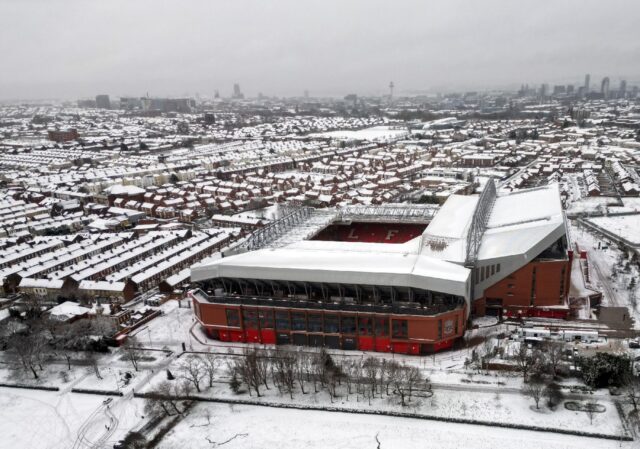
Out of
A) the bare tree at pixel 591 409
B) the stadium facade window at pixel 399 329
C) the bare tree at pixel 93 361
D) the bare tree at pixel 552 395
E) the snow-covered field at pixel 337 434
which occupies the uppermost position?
the stadium facade window at pixel 399 329

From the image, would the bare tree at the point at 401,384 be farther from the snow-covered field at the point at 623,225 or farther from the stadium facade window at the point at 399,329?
the snow-covered field at the point at 623,225

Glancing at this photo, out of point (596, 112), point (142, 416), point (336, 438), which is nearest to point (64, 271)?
point (142, 416)

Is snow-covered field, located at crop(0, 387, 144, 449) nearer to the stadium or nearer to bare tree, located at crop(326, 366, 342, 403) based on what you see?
the stadium

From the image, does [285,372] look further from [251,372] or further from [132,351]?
[132,351]

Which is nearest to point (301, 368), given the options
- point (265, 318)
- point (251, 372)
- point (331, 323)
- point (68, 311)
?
point (251, 372)

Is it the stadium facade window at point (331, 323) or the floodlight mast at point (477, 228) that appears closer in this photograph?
the stadium facade window at point (331, 323)

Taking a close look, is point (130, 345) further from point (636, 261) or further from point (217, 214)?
point (636, 261)

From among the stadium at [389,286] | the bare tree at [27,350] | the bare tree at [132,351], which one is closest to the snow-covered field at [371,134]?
the stadium at [389,286]
